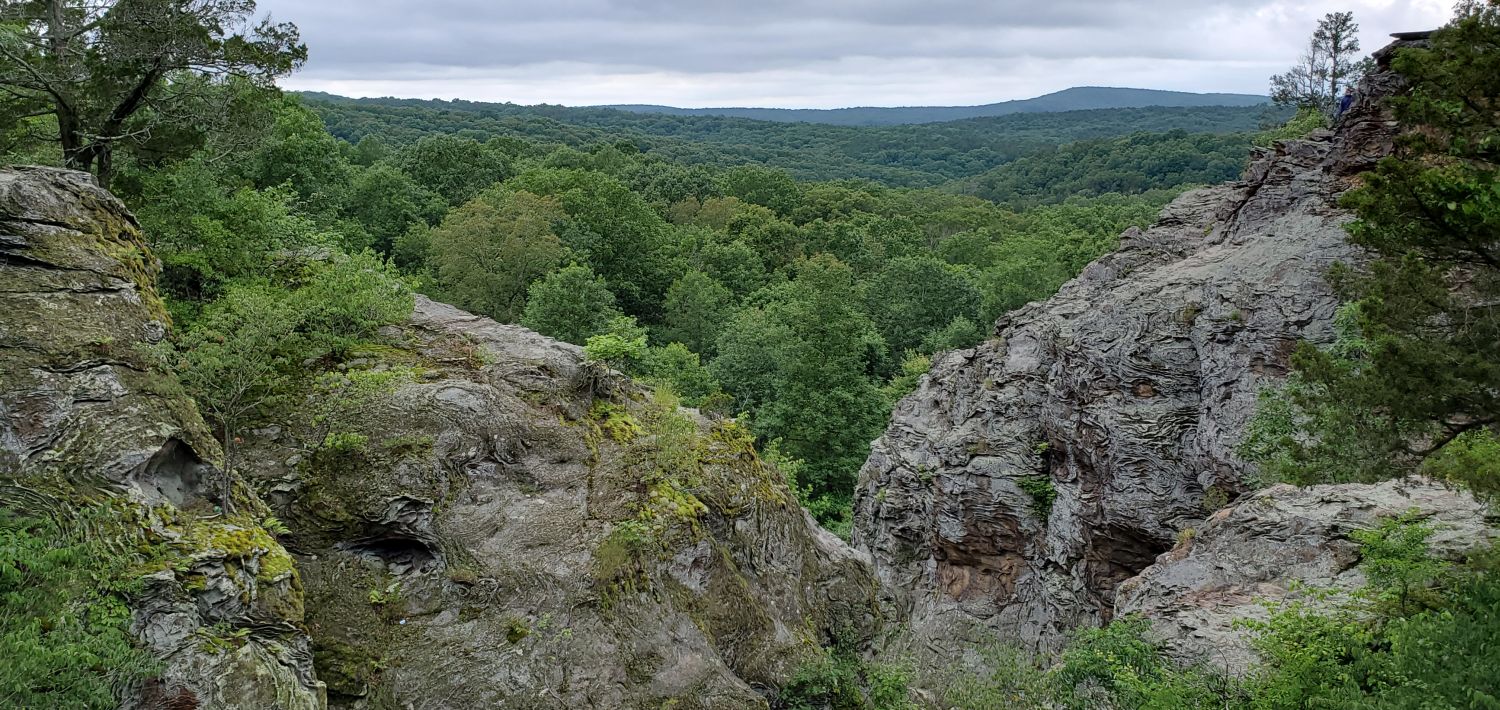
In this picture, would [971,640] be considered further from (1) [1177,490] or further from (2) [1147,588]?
(2) [1147,588]

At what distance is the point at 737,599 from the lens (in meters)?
11.9

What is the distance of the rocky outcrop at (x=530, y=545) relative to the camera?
31.4ft

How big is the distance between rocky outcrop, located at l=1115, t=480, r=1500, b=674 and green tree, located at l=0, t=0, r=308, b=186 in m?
18.2

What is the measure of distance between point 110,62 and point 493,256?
26.4 meters

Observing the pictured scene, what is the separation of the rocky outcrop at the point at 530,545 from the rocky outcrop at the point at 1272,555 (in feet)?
17.1

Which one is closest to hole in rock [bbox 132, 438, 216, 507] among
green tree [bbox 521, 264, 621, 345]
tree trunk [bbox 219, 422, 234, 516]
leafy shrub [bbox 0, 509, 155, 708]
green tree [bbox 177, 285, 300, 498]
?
tree trunk [bbox 219, 422, 234, 516]

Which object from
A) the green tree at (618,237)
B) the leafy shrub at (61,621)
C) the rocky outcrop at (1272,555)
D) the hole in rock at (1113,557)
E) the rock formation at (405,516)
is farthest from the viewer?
the green tree at (618,237)

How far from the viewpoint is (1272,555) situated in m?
13.9

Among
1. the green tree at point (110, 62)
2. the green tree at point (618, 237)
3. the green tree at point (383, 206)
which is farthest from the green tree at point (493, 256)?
the green tree at point (110, 62)

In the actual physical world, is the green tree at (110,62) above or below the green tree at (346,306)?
above

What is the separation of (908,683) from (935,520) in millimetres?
12405

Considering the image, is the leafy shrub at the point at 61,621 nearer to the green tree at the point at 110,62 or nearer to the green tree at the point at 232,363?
the green tree at the point at 232,363

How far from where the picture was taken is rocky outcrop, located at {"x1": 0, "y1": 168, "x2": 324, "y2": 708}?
23.6 ft

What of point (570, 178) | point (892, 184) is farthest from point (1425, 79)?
point (892, 184)
